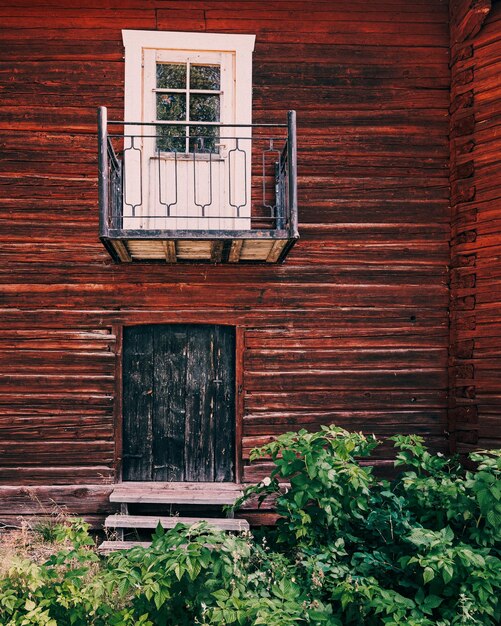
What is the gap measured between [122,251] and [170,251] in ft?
1.74

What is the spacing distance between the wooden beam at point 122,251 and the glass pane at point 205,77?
90.3 inches

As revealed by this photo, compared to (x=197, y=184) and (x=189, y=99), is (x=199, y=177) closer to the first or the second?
(x=197, y=184)

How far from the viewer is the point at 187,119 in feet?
21.8

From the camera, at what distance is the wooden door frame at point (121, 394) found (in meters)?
6.53

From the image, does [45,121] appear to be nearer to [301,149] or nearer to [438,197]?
[301,149]

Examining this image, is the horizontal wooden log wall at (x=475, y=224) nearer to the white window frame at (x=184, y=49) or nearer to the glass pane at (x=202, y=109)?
the white window frame at (x=184, y=49)

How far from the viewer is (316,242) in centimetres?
675

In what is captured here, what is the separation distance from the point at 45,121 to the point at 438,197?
4.94 m

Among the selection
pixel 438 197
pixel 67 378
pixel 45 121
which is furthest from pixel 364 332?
pixel 45 121

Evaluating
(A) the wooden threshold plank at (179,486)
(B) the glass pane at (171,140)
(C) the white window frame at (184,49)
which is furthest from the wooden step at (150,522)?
(C) the white window frame at (184,49)

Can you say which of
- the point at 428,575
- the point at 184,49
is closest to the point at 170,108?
the point at 184,49

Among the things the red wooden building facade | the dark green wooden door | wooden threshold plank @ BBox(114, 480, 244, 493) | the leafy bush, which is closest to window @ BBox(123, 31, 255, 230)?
the red wooden building facade

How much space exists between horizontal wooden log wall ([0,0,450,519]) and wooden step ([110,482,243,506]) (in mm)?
345

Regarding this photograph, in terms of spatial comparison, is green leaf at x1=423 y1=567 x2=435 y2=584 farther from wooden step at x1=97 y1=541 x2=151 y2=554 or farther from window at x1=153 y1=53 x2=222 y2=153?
window at x1=153 y1=53 x2=222 y2=153
